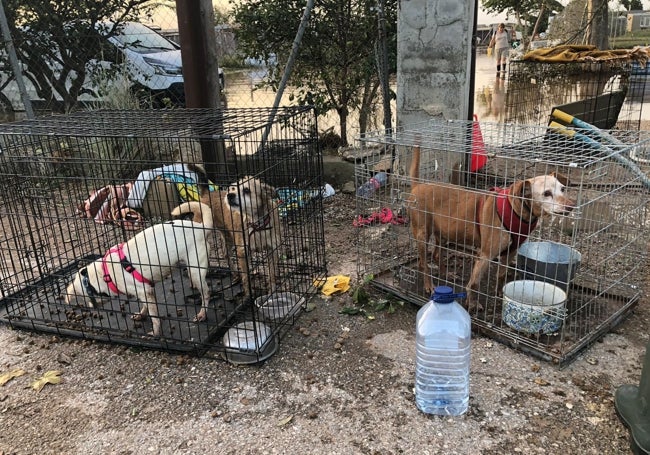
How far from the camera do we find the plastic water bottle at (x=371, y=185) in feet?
12.9

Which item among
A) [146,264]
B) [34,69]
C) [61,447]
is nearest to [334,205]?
[146,264]

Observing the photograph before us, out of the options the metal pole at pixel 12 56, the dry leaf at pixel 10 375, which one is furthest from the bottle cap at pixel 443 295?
the metal pole at pixel 12 56

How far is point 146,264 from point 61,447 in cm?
118

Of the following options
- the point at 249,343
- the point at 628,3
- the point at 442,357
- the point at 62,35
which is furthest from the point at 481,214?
the point at 628,3

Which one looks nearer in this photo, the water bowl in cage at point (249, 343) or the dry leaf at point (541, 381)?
the dry leaf at point (541, 381)

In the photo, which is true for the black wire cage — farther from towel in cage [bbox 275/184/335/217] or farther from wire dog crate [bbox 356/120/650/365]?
towel in cage [bbox 275/184/335/217]

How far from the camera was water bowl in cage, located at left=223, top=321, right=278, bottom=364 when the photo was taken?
3156 mm

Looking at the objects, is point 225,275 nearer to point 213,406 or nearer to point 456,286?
point 213,406

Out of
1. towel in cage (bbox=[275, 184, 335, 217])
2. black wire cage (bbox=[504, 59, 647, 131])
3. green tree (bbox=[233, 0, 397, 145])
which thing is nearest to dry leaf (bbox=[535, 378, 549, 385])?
towel in cage (bbox=[275, 184, 335, 217])

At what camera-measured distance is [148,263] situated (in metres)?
3.32

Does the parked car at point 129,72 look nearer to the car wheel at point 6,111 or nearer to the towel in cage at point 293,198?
the car wheel at point 6,111

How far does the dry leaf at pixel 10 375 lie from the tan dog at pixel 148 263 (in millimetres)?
575

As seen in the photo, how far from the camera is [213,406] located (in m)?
2.82

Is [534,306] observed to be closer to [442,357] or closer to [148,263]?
[442,357]
